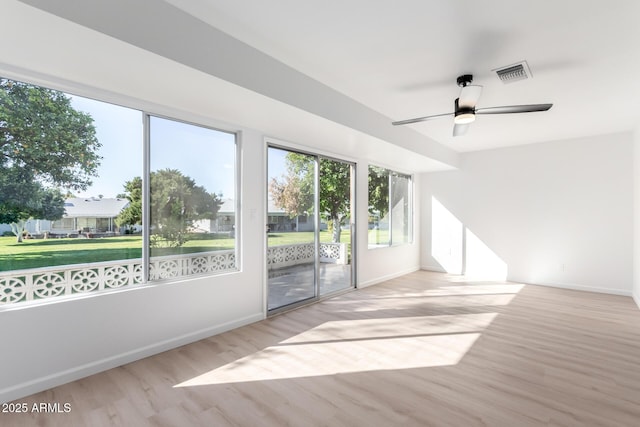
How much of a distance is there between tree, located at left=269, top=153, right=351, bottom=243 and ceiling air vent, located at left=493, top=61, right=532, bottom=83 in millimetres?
2505

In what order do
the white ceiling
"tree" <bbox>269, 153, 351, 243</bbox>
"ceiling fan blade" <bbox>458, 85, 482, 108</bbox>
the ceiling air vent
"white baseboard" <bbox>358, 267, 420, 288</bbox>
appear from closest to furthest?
1. the white ceiling
2. the ceiling air vent
3. "ceiling fan blade" <bbox>458, 85, 482, 108</bbox>
4. "tree" <bbox>269, 153, 351, 243</bbox>
5. "white baseboard" <bbox>358, 267, 420, 288</bbox>

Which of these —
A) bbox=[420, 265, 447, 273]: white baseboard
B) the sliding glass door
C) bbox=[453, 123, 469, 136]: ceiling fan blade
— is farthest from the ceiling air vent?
bbox=[420, 265, 447, 273]: white baseboard

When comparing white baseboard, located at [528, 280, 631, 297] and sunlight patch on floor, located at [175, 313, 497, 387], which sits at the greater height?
white baseboard, located at [528, 280, 631, 297]

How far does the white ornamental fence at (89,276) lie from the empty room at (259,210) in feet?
0.05

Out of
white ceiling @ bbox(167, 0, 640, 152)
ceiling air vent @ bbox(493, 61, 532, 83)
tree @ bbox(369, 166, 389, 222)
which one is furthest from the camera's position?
tree @ bbox(369, 166, 389, 222)

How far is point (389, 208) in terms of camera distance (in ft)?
20.2

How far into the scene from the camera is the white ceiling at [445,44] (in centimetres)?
193

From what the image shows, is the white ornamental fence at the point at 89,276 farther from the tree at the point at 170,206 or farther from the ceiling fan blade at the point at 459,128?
the ceiling fan blade at the point at 459,128

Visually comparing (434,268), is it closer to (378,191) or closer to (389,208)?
(389,208)

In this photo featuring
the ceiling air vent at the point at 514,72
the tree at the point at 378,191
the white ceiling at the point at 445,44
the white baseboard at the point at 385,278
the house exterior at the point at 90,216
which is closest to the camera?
the white ceiling at the point at 445,44

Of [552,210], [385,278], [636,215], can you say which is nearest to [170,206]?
[385,278]

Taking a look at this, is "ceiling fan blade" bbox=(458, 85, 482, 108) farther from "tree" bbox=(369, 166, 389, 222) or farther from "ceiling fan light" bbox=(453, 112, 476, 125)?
"tree" bbox=(369, 166, 389, 222)

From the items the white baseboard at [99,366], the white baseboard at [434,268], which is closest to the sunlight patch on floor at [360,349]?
the white baseboard at [99,366]

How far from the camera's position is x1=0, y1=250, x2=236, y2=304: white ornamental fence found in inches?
86.4
